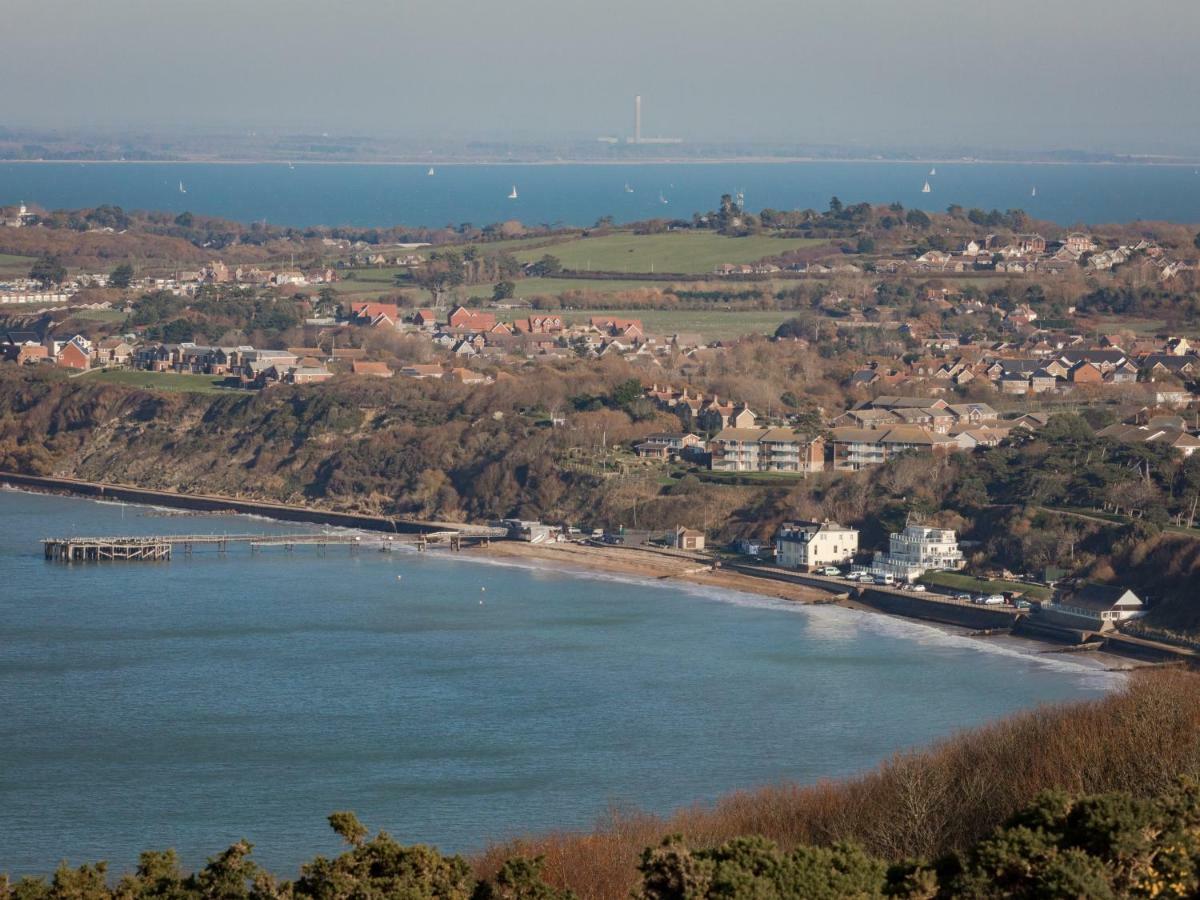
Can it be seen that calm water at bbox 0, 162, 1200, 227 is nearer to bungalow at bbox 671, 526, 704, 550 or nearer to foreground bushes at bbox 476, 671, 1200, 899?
bungalow at bbox 671, 526, 704, 550

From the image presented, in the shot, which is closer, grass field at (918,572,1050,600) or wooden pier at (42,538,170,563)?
grass field at (918,572,1050,600)

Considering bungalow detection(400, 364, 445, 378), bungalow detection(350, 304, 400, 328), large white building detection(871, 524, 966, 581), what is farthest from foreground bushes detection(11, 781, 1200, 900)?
bungalow detection(350, 304, 400, 328)

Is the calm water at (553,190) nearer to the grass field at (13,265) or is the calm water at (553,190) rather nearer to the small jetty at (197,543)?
the grass field at (13,265)

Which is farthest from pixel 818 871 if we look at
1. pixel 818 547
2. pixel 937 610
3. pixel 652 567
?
pixel 652 567

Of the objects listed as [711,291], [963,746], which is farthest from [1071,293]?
[963,746]

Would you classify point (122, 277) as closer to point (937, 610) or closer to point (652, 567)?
point (652, 567)

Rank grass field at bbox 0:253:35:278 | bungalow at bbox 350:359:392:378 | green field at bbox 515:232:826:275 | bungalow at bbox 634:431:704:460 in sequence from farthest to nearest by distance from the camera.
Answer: grass field at bbox 0:253:35:278 < green field at bbox 515:232:826:275 < bungalow at bbox 350:359:392:378 < bungalow at bbox 634:431:704:460

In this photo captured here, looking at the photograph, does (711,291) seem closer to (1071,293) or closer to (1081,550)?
(1071,293)
